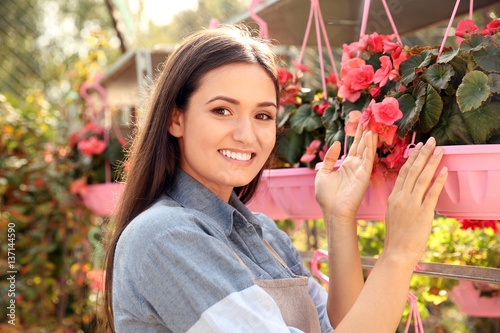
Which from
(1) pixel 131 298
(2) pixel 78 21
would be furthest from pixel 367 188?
(2) pixel 78 21

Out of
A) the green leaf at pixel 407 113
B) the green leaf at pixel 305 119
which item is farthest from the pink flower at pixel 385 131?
the green leaf at pixel 305 119

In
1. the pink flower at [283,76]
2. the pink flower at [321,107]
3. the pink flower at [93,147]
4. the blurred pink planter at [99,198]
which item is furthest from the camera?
the pink flower at [93,147]

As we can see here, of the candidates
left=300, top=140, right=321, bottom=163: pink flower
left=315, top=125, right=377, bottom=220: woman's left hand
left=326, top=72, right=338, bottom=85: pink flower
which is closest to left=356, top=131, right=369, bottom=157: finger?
left=315, top=125, right=377, bottom=220: woman's left hand

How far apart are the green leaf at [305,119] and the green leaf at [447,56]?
420 millimetres

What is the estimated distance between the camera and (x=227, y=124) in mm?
1135

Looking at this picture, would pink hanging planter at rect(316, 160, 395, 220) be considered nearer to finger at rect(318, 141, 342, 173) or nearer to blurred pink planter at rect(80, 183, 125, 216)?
finger at rect(318, 141, 342, 173)

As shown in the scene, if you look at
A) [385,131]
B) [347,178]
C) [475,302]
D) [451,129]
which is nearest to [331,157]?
[347,178]

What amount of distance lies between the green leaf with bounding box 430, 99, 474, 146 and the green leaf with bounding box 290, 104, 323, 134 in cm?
41

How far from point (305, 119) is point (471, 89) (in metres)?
0.53

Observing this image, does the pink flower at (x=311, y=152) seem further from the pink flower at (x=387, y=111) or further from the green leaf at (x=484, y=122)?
the green leaf at (x=484, y=122)

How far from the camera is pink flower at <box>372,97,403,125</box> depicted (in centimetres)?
98

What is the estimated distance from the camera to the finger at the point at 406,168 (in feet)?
3.15

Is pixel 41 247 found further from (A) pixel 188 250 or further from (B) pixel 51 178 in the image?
(A) pixel 188 250

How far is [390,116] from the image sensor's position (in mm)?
982
